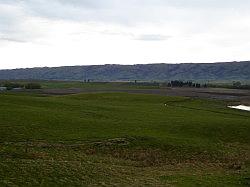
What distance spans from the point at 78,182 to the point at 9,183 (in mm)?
4409

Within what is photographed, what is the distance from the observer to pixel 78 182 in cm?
2555

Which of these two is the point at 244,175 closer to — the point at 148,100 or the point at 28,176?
the point at 28,176

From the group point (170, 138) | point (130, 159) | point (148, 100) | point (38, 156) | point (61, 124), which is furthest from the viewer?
point (148, 100)

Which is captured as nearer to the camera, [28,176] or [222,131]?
[28,176]

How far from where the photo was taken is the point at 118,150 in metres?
39.3

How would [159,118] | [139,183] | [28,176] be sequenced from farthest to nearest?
[159,118] → [139,183] → [28,176]

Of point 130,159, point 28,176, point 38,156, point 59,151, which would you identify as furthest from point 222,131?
point 28,176

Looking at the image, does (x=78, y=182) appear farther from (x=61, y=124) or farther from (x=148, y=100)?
(x=148, y=100)

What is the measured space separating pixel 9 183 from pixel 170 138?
24950 mm

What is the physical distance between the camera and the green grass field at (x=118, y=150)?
27016mm

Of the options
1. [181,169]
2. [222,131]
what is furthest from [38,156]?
[222,131]

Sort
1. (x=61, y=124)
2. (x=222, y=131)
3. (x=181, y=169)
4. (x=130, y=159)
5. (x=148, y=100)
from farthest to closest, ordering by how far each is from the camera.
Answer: (x=148, y=100)
(x=222, y=131)
(x=61, y=124)
(x=130, y=159)
(x=181, y=169)

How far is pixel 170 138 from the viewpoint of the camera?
1779 inches

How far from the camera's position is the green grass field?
1064 inches
